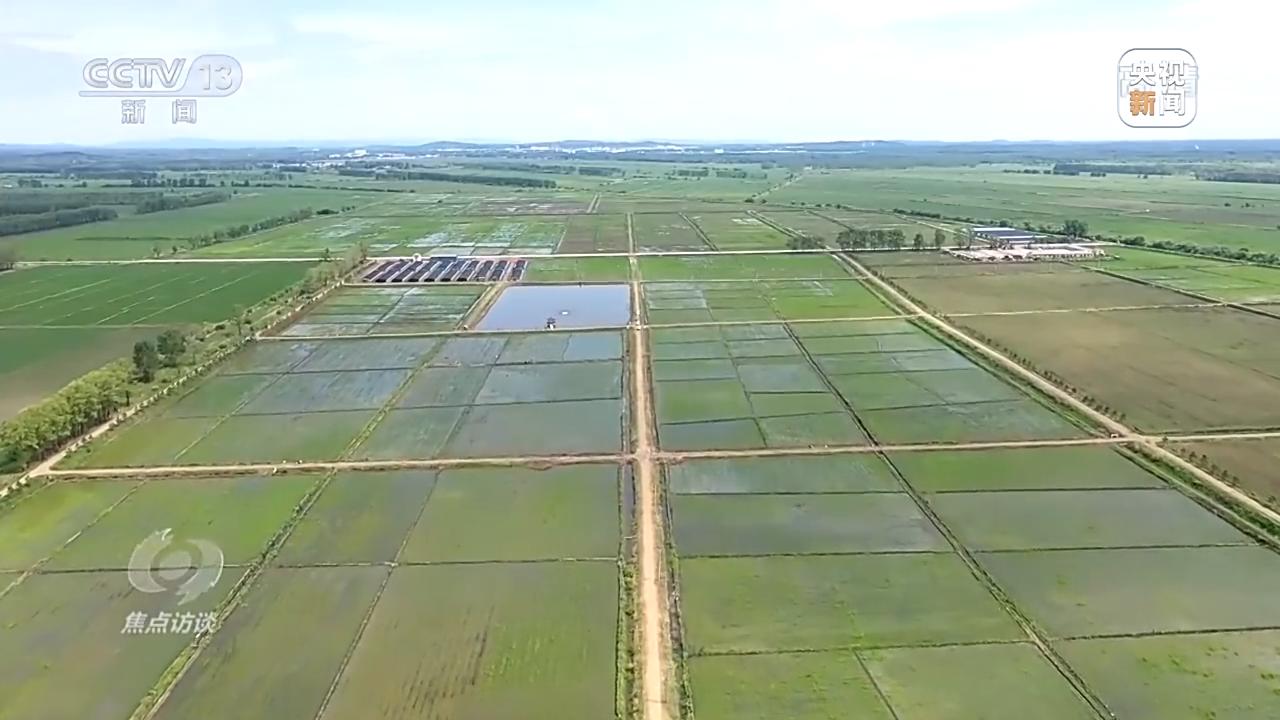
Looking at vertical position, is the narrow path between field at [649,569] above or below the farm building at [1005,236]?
below

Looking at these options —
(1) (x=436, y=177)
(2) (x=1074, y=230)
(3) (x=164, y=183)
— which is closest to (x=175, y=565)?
(2) (x=1074, y=230)

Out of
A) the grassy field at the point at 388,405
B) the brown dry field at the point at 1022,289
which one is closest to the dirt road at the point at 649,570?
the grassy field at the point at 388,405

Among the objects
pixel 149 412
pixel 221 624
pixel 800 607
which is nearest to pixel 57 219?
pixel 149 412

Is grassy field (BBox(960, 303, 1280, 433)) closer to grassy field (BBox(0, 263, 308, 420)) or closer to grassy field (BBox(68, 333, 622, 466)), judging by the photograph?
grassy field (BBox(68, 333, 622, 466))

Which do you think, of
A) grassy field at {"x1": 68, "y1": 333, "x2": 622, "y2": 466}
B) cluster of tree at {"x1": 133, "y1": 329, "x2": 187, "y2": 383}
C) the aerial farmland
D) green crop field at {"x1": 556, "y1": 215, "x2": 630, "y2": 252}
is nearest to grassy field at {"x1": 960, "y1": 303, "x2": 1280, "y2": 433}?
the aerial farmland

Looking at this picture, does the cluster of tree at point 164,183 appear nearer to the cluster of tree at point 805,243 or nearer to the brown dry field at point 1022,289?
the cluster of tree at point 805,243
